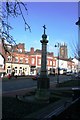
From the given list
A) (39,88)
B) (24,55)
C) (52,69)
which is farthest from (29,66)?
(39,88)

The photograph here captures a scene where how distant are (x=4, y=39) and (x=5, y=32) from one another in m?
0.25

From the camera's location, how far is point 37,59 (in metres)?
126

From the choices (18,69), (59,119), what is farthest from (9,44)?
(18,69)

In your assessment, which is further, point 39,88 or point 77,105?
point 39,88

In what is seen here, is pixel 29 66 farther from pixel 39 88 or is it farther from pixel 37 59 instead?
pixel 39 88

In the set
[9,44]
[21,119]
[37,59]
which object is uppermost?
[37,59]

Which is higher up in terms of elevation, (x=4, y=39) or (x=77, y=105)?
(x=4, y=39)

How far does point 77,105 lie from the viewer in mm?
11312

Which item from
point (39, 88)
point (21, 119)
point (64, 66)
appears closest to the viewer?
point (21, 119)

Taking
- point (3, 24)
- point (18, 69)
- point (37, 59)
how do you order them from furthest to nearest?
point (37, 59)
point (18, 69)
point (3, 24)

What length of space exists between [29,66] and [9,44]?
111212 millimetres

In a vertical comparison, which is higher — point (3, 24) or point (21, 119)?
point (3, 24)

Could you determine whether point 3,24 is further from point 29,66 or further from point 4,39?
point 29,66

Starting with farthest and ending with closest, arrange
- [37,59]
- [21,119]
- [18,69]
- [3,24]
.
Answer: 1. [37,59]
2. [18,69]
3. [21,119]
4. [3,24]
